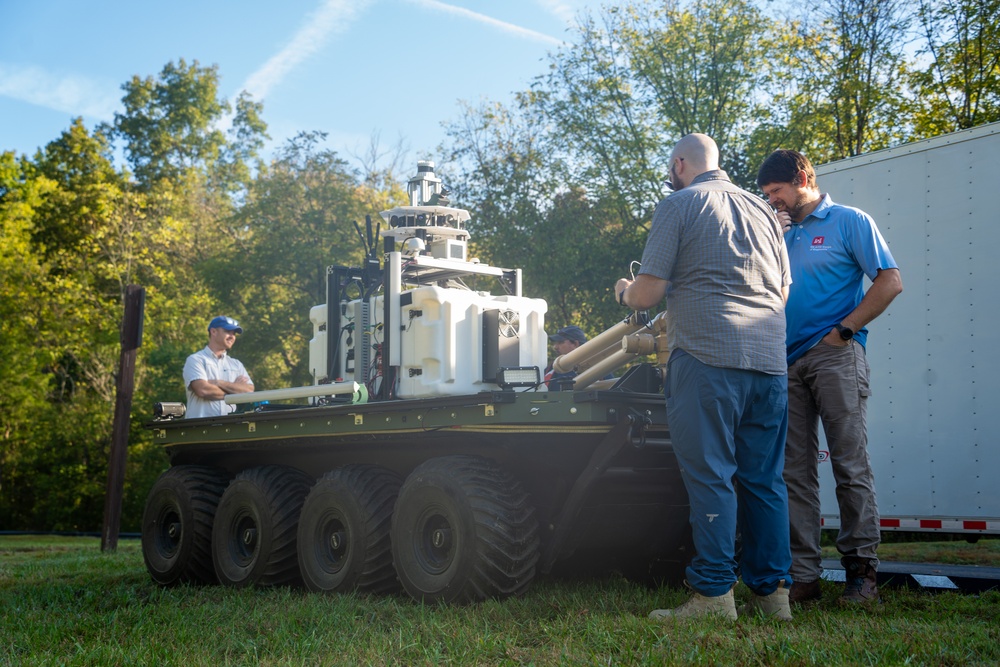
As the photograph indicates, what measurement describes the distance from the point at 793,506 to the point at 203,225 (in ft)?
122

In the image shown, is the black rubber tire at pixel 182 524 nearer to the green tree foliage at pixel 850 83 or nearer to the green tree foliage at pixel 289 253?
the green tree foliage at pixel 850 83

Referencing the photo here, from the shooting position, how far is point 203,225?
40.3 metres

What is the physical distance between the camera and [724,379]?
482cm

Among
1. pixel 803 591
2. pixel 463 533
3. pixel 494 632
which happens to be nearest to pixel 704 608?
pixel 494 632

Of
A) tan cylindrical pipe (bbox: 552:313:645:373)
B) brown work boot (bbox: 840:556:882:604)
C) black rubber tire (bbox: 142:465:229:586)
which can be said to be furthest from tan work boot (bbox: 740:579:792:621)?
black rubber tire (bbox: 142:465:229:586)

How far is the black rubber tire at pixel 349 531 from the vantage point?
6539 mm

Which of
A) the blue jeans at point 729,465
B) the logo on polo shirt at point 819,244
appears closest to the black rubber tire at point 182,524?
the blue jeans at point 729,465

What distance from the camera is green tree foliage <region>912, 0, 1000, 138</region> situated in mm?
19734

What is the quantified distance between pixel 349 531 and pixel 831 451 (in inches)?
118

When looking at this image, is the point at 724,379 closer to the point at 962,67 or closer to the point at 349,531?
the point at 349,531

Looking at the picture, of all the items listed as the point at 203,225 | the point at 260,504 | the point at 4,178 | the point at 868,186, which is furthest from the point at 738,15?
the point at 4,178

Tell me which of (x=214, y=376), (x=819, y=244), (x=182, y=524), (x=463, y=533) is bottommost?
(x=182, y=524)

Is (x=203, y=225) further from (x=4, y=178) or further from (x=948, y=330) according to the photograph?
(x=948, y=330)

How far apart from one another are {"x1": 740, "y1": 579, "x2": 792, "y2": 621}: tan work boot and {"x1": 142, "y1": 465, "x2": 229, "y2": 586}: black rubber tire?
475 cm
